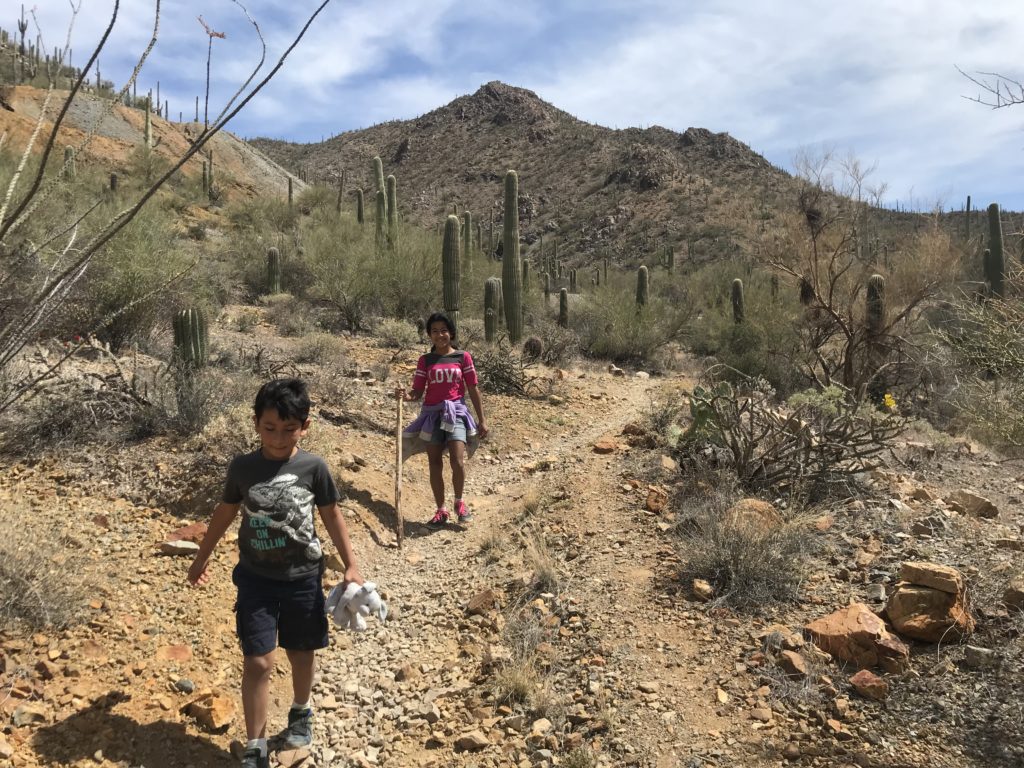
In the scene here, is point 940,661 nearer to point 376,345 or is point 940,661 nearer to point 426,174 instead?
point 376,345

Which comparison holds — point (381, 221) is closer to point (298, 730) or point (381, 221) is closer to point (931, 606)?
point (298, 730)

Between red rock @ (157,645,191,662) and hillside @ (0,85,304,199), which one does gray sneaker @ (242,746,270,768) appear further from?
hillside @ (0,85,304,199)

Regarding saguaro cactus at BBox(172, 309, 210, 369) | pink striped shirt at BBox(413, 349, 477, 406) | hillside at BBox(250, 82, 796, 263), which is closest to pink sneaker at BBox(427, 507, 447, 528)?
pink striped shirt at BBox(413, 349, 477, 406)

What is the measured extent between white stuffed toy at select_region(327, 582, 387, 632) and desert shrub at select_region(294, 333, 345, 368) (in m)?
7.01

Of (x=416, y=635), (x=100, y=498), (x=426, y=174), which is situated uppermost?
(x=426, y=174)

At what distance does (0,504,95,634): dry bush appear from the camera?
3.10 metres

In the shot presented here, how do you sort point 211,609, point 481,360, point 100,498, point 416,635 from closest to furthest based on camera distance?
1. point 211,609
2. point 416,635
3. point 100,498
4. point 481,360

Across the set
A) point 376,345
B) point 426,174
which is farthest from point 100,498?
point 426,174

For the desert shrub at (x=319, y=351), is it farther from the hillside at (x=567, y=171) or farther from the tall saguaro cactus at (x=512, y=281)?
the hillside at (x=567, y=171)

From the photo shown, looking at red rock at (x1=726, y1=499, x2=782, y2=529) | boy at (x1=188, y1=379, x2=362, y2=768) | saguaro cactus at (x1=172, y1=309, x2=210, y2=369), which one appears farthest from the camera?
saguaro cactus at (x1=172, y1=309, x2=210, y2=369)

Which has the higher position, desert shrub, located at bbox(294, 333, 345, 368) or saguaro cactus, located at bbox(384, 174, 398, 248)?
saguaro cactus, located at bbox(384, 174, 398, 248)

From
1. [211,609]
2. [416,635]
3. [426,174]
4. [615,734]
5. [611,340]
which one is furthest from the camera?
[426,174]

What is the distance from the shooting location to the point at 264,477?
2773 millimetres

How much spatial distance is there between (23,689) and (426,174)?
60743 mm
